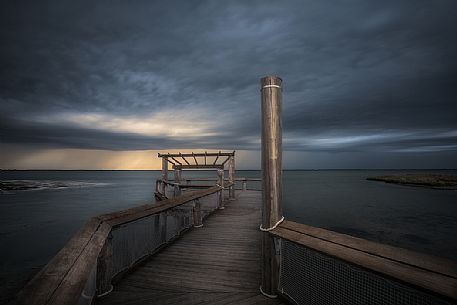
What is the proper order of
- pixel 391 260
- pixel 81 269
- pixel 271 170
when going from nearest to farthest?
pixel 81 269
pixel 391 260
pixel 271 170

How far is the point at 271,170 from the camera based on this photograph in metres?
3.59

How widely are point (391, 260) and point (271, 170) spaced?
5.73ft

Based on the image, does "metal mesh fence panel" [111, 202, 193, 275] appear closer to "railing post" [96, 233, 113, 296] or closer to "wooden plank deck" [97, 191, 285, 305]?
"wooden plank deck" [97, 191, 285, 305]

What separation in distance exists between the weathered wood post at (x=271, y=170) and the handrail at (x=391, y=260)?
45 cm

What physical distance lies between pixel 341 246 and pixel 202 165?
40.5ft

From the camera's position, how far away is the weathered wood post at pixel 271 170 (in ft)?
11.8

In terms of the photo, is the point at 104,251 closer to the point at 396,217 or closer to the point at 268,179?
the point at 268,179

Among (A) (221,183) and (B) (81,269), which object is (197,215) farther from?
(B) (81,269)

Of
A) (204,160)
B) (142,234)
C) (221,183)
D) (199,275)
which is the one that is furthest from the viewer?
(142,234)

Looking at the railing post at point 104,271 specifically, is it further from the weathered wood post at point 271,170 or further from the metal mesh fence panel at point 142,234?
the metal mesh fence panel at point 142,234

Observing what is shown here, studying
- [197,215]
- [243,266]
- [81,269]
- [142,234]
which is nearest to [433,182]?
[142,234]

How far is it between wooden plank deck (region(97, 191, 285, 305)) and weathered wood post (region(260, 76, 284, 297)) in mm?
492

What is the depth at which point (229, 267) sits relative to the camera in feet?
15.6

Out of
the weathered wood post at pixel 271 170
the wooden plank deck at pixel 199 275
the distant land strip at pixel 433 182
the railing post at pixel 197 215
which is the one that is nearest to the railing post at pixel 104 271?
the wooden plank deck at pixel 199 275
